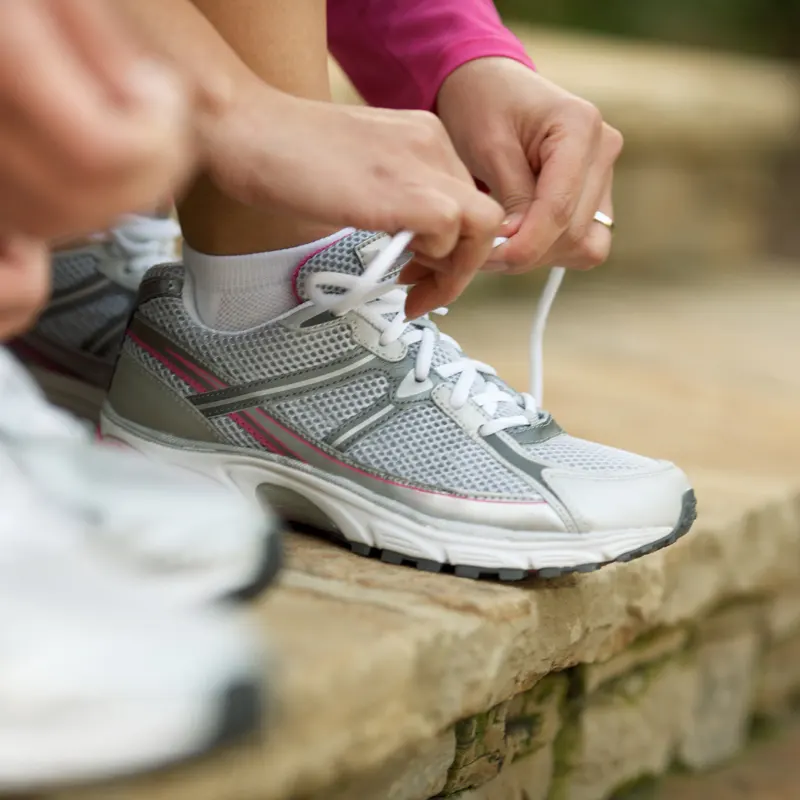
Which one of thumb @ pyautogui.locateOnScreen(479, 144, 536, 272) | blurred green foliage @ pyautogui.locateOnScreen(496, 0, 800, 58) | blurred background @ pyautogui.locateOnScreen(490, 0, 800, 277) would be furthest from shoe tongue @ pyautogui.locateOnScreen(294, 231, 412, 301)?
blurred green foliage @ pyautogui.locateOnScreen(496, 0, 800, 58)

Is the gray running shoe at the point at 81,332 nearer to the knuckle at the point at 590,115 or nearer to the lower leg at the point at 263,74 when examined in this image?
the lower leg at the point at 263,74

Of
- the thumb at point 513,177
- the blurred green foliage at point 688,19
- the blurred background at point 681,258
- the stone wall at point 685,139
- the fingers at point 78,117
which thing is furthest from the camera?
the blurred green foliage at point 688,19

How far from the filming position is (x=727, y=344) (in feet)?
5.39

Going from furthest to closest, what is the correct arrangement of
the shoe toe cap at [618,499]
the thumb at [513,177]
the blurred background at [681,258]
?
the blurred background at [681,258] → the thumb at [513,177] → the shoe toe cap at [618,499]

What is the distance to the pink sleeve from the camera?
0.72 meters

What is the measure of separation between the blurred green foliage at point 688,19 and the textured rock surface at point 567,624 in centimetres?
155

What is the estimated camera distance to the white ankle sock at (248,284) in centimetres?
61

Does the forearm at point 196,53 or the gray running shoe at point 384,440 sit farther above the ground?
the forearm at point 196,53

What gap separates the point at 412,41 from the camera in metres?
0.74

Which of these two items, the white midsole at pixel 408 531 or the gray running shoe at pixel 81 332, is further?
the gray running shoe at pixel 81 332

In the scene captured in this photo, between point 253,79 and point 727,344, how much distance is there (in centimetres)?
134

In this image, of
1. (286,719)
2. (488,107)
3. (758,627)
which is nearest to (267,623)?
(286,719)

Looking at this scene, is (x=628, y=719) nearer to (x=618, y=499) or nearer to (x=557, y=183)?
(x=618, y=499)

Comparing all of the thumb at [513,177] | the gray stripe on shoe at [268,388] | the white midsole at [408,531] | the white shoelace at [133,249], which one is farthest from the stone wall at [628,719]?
the white shoelace at [133,249]
